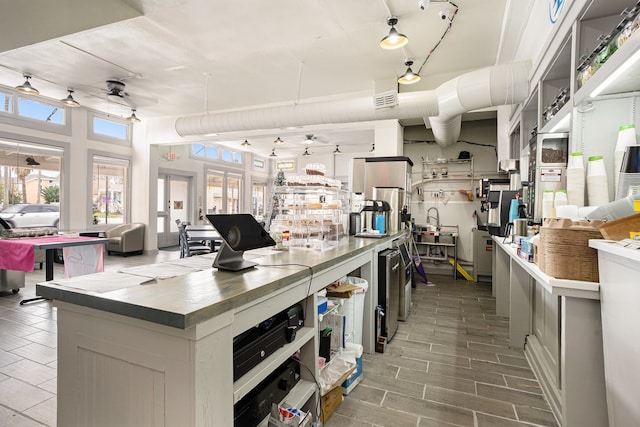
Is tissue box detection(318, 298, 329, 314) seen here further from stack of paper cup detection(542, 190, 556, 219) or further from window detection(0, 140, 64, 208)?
window detection(0, 140, 64, 208)

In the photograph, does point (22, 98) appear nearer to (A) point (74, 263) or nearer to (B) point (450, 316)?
(A) point (74, 263)

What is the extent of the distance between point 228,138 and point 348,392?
21.8 feet

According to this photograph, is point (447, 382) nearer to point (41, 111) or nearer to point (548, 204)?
point (548, 204)

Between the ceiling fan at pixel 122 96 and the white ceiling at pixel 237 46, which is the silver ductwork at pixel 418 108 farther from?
the ceiling fan at pixel 122 96

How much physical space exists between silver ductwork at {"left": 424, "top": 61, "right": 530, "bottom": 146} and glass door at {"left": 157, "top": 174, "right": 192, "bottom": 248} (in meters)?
7.59

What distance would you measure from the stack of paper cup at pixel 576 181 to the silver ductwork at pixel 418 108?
72.1 inches

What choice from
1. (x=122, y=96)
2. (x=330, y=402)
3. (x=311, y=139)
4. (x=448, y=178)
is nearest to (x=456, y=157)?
(x=448, y=178)

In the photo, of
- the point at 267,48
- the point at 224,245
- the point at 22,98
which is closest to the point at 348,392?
the point at 224,245

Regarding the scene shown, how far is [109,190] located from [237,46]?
5.77 m

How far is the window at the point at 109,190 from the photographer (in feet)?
25.0

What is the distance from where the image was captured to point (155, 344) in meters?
1.00

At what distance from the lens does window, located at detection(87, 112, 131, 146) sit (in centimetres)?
736

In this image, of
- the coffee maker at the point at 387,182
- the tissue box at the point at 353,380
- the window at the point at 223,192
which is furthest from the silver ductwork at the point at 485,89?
the window at the point at 223,192

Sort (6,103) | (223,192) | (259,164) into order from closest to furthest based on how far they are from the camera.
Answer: (6,103) → (223,192) → (259,164)
